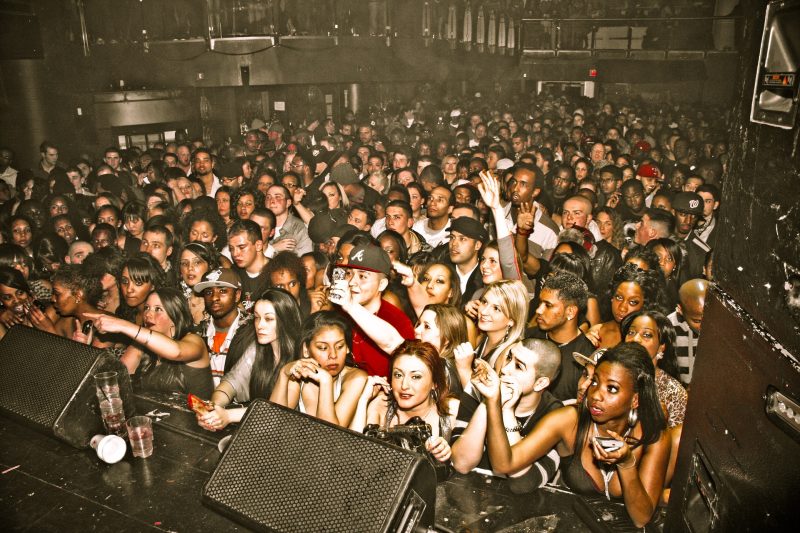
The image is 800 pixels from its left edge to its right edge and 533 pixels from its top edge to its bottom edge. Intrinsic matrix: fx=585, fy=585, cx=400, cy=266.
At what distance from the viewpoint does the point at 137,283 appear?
3.85 metres

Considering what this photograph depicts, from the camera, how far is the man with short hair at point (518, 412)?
225 centimetres

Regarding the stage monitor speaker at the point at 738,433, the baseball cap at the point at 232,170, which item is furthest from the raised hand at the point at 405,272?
the baseball cap at the point at 232,170

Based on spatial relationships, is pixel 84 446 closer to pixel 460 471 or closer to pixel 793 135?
pixel 460 471

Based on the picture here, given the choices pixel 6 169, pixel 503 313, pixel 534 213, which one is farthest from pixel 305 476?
pixel 6 169

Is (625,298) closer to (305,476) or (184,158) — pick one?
(305,476)

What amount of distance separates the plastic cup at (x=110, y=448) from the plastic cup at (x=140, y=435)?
39mm

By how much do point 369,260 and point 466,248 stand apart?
92 centimetres

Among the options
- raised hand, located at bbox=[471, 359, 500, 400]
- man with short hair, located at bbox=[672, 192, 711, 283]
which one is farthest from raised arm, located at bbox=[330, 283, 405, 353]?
man with short hair, located at bbox=[672, 192, 711, 283]

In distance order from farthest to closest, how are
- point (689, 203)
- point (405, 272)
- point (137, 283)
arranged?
point (689, 203) → point (137, 283) → point (405, 272)

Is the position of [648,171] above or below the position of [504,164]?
above

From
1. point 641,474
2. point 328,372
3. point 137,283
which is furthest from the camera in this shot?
point 137,283

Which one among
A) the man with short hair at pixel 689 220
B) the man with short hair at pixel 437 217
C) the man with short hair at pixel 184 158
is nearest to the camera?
the man with short hair at pixel 689 220

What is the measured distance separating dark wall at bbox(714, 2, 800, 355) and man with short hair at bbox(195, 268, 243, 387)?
284 centimetres

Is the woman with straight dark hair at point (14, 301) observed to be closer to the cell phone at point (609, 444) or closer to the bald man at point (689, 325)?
the cell phone at point (609, 444)
